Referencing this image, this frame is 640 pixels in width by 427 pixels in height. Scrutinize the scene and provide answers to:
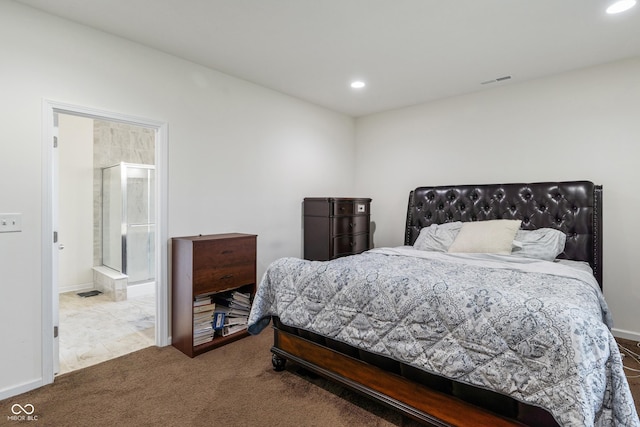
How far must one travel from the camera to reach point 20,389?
217 centimetres

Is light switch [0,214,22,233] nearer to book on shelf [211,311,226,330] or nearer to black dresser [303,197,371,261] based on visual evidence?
book on shelf [211,311,226,330]

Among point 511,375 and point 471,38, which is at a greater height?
point 471,38

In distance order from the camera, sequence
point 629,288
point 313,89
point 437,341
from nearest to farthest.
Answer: point 437,341
point 629,288
point 313,89

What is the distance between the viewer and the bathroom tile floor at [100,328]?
9.06 ft

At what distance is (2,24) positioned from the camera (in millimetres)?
2102

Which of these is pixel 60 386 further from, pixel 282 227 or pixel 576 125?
pixel 576 125

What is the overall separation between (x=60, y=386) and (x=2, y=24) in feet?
7.97

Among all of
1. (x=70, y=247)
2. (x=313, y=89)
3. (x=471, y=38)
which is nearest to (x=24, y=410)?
(x=70, y=247)

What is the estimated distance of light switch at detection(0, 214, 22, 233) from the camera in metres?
2.12

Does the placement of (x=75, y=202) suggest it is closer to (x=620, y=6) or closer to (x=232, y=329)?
(x=232, y=329)

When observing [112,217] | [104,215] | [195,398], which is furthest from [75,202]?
[195,398]

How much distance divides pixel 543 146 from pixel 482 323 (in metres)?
2.75

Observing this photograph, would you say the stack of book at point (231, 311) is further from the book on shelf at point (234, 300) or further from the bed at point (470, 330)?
the bed at point (470, 330)

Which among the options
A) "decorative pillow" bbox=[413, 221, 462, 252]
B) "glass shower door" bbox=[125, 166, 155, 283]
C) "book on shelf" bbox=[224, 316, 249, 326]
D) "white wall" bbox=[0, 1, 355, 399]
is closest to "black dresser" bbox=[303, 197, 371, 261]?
"white wall" bbox=[0, 1, 355, 399]
